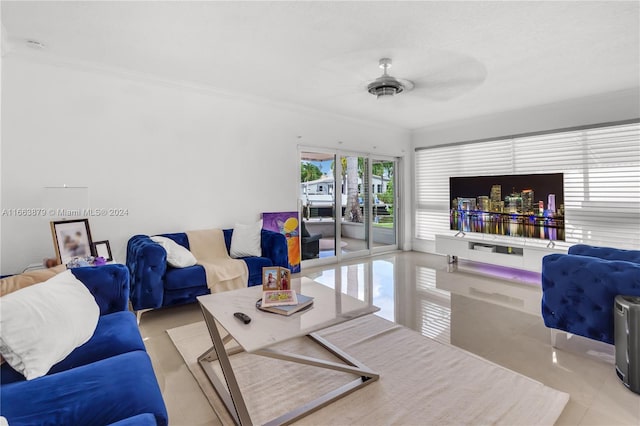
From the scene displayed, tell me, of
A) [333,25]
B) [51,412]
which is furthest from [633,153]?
[51,412]

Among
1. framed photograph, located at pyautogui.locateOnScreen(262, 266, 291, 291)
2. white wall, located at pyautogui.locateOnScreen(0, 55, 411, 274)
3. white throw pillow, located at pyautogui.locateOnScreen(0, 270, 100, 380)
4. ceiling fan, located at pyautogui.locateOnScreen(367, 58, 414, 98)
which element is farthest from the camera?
ceiling fan, located at pyautogui.locateOnScreen(367, 58, 414, 98)

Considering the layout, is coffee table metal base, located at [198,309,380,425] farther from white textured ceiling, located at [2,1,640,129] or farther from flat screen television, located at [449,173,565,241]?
flat screen television, located at [449,173,565,241]

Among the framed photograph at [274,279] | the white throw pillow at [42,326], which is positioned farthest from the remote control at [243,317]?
the white throw pillow at [42,326]

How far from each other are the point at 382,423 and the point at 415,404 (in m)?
0.26

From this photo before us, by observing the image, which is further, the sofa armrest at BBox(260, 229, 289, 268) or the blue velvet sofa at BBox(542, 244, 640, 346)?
the sofa armrest at BBox(260, 229, 289, 268)

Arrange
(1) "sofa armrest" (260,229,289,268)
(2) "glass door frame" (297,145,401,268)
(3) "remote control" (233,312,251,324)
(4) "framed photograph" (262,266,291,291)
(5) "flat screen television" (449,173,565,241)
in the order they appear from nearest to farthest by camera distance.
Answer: (3) "remote control" (233,312,251,324)
(4) "framed photograph" (262,266,291,291)
(1) "sofa armrest" (260,229,289,268)
(5) "flat screen television" (449,173,565,241)
(2) "glass door frame" (297,145,401,268)

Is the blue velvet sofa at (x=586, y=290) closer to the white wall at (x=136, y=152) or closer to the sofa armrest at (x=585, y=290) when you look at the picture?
the sofa armrest at (x=585, y=290)

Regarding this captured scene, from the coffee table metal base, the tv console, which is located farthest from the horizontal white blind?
the coffee table metal base

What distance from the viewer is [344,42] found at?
2.94 metres

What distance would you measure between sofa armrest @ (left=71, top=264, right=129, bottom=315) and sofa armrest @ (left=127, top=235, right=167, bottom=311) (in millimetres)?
809

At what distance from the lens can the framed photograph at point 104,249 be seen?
3373 millimetres

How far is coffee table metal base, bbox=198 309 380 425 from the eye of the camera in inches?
65.8

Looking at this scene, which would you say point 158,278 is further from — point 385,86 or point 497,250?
point 497,250

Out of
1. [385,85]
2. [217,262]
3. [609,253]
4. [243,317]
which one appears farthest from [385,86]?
[243,317]
